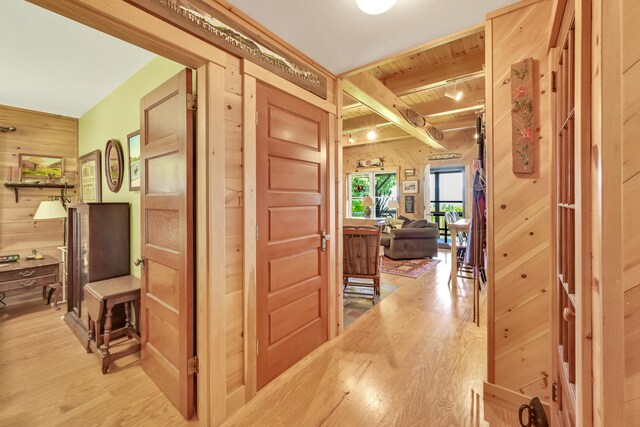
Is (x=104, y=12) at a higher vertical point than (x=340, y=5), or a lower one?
lower

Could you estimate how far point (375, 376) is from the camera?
1.98 m

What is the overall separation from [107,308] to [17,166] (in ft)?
9.37

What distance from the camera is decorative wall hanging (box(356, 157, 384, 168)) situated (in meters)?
8.52

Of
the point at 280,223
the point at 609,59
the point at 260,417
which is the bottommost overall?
the point at 260,417

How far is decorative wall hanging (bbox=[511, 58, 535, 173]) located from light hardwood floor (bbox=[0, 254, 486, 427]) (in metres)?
1.53

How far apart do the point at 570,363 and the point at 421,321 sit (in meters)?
1.85

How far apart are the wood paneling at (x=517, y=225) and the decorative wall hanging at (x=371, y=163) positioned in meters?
6.90

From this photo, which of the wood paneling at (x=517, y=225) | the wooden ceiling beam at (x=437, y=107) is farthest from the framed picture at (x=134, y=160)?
the wooden ceiling beam at (x=437, y=107)

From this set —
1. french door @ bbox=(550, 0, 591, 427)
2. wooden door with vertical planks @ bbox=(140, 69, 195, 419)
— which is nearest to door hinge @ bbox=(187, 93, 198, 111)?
wooden door with vertical planks @ bbox=(140, 69, 195, 419)

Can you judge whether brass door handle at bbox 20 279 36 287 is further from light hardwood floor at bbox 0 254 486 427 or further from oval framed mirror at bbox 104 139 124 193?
oval framed mirror at bbox 104 139 124 193

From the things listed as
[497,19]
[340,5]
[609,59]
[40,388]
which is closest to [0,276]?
[40,388]

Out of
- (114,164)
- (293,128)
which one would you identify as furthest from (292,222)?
(114,164)

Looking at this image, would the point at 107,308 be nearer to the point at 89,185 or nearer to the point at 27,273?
the point at 27,273

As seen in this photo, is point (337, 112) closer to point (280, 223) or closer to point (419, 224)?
point (280, 223)
